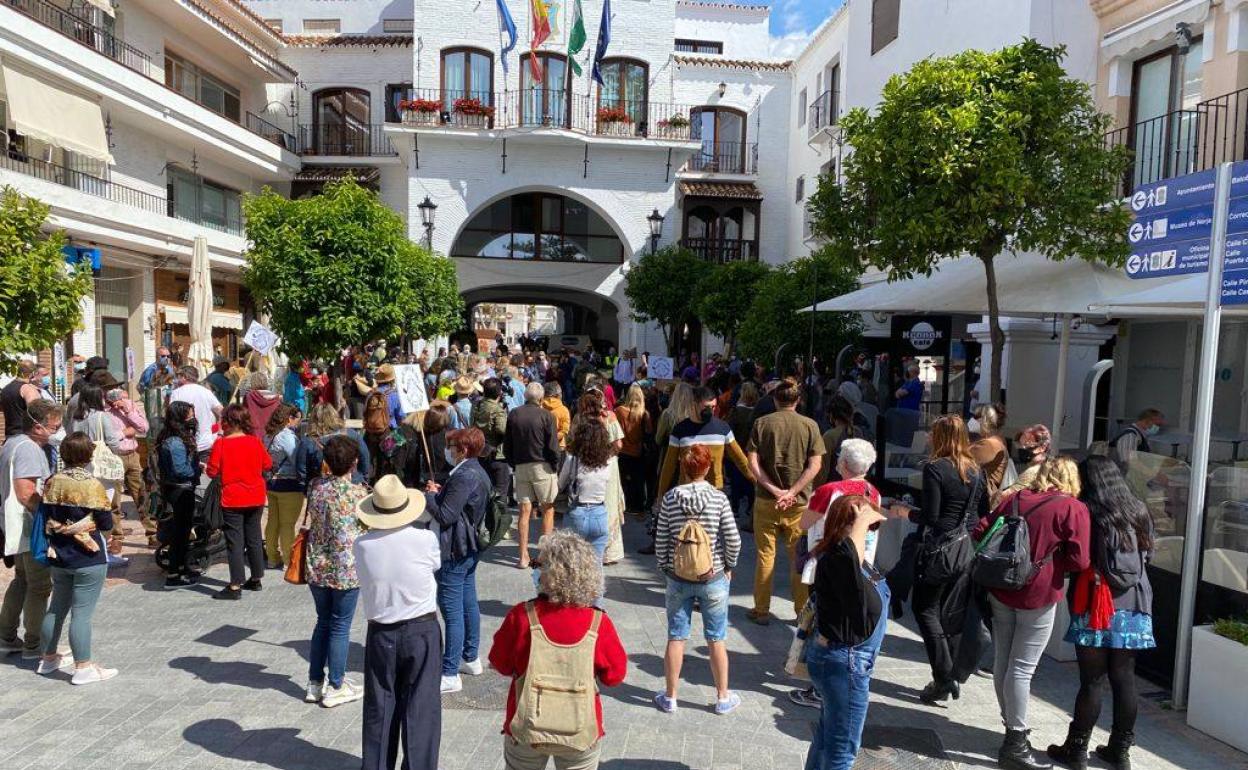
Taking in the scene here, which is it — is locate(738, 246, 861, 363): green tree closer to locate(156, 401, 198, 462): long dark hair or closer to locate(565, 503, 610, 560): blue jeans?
locate(565, 503, 610, 560): blue jeans

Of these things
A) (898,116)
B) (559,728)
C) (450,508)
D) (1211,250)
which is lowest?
(559,728)

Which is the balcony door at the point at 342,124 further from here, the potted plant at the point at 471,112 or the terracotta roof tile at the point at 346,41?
the potted plant at the point at 471,112

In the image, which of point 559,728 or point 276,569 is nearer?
point 559,728

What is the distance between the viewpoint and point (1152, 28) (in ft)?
36.7

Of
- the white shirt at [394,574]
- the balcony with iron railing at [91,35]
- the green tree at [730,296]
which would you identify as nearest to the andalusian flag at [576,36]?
the green tree at [730,296]

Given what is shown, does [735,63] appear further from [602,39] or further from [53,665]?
[53,665]

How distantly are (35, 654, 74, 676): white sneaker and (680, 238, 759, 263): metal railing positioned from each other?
71.5ft

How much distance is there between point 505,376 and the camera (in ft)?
38.7

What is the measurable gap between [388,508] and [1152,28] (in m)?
12.2

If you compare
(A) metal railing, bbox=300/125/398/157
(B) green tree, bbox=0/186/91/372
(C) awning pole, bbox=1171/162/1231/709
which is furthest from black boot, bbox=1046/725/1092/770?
(A) metal railing, bbox=300/125/398/157

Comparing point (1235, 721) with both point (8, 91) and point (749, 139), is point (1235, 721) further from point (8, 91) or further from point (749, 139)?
point (749, 139)

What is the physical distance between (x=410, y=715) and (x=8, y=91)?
52.1 ft

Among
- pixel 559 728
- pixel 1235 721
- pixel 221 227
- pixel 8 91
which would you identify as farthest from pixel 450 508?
pixel 221 227

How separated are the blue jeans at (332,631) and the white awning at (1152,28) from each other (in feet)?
39.9
